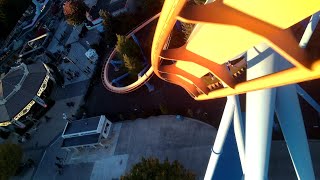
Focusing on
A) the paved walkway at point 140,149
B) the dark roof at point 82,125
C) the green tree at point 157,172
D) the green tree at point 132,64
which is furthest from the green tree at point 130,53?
the green tree at point 157,172

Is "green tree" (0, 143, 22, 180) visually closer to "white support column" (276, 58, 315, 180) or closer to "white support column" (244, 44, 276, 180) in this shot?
"white support column" (244, 44, 276, 180)

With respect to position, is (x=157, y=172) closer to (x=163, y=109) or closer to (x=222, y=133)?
(x=222, y=133)

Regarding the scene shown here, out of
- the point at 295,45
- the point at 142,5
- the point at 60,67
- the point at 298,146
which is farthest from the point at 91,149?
the point at 295,45

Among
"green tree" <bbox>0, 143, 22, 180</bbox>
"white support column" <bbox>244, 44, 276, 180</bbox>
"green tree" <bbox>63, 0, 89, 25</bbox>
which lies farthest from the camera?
"green tree" <bbox>63, 0, 89, 25</bbox>

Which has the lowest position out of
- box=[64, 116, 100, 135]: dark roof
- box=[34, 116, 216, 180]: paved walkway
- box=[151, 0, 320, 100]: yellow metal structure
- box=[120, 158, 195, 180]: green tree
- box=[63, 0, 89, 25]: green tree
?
box=[34, 116, 216, 180]: paved walkway

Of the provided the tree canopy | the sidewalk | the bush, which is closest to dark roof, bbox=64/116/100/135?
the sidewalk

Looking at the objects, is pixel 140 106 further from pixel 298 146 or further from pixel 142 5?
pixel 298 146

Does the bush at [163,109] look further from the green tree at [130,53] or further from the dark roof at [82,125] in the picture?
the dark roof at [82,125]
